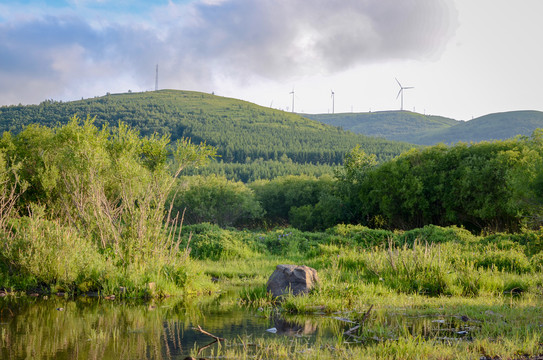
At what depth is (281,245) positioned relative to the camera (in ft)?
69.5

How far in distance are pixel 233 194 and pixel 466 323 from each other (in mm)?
36556

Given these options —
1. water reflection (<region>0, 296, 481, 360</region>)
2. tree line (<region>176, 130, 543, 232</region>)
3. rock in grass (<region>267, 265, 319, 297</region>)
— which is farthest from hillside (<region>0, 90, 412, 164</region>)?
water reflection (<region>0, 296, 481, 360</region>)

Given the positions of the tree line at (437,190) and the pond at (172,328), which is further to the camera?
the tree line at (437,190)

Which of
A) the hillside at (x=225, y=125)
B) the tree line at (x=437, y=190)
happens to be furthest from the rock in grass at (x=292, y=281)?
the hillside at (x=225, y=125)

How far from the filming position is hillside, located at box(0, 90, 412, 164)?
107375 mm

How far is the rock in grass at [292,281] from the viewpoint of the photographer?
1097cm

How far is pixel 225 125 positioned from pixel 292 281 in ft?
402

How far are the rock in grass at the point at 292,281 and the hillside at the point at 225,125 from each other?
268 ft

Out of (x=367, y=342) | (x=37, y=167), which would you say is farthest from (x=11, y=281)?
(x=37, y=167)

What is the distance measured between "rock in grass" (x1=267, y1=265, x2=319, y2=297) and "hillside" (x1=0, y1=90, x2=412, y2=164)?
81.7 m

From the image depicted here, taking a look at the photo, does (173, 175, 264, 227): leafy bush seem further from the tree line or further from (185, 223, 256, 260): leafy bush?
(185, 223, 256, 260): leafy bush

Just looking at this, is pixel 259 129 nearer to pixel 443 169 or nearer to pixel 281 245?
pixel 443 169

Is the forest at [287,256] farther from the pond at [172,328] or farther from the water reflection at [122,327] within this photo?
the water reflection at [122,327]

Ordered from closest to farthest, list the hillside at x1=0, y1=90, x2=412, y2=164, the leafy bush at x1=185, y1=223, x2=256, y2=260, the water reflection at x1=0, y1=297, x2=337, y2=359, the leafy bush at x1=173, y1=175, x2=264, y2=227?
the water reflection at x1=0, y1=297, x2=337, y2=359 → the leafy bush at x1=185, y1=223, x2=256, y2=260 → the leafy bush at x1=173, y1=175, x2=264, y2=227 → the hillside at x1=0, y1=90, x2=412, y2=164
